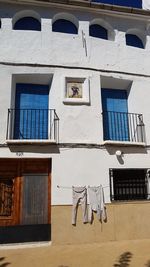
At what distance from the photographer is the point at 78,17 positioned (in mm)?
10469

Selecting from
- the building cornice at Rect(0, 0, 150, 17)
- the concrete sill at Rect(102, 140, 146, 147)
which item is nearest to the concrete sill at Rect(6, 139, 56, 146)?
the concrete sill at Rect(102, 140, 146, 147)

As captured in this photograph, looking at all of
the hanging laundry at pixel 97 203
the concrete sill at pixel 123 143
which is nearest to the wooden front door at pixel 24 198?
the hanging laundry at pixel 97 203

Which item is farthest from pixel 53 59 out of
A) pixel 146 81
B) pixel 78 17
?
pixel 146 81

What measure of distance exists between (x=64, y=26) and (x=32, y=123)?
4.02m

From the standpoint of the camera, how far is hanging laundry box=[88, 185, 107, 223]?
8469mm

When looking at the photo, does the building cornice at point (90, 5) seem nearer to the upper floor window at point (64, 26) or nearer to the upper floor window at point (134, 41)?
the upper floor window at point (64, 26)

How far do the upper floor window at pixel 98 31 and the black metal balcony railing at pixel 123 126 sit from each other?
3.12 metres

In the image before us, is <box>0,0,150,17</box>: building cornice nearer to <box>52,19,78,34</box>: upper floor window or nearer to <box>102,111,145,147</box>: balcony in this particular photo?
<box>52,19,78,34</box>: upper floor window

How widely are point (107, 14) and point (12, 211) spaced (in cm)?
813

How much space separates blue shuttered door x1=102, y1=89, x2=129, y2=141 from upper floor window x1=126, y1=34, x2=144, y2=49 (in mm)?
2022

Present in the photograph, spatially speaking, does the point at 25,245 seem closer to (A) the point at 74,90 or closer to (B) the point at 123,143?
(B) the point at 123,143

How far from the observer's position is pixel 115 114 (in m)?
10.3

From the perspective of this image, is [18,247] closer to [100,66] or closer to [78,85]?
[78,85]

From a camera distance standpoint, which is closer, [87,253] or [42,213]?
[87,253]
